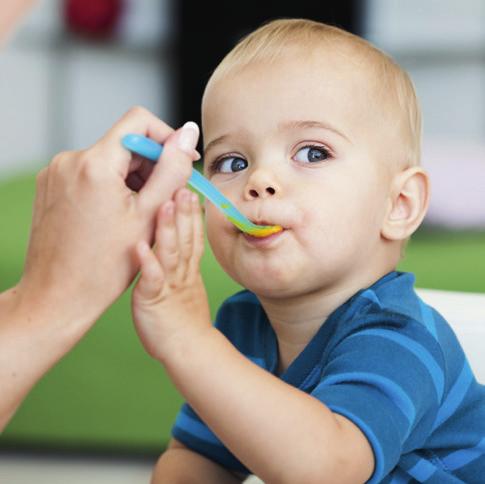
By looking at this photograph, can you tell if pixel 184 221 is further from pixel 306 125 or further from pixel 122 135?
pixel 306 125

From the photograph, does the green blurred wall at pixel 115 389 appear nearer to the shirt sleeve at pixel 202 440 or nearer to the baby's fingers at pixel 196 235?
the shirt sleeve at pixel 202 440

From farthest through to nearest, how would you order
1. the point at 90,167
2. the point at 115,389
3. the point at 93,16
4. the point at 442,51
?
the point at 93,16 → the point at 442,51 → the point at 115,389 → the point at 90,167

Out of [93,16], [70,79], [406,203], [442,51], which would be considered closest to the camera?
[406,203]

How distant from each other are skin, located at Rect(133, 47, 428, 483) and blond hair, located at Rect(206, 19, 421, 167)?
0.6 inches

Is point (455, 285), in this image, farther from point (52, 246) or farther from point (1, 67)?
point (1, 67)

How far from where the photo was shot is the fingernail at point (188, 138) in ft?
2.27

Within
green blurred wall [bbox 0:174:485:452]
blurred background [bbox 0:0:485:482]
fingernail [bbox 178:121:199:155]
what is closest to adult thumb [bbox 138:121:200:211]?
fingernail [bbox 178:121:199:155]

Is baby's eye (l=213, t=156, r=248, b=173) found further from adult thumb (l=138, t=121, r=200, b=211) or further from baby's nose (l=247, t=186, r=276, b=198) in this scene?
adult thumb (l=138, t=121, r=200, b=211)

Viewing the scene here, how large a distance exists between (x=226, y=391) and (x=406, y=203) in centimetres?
31

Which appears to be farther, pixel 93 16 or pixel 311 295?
pixel 93 16

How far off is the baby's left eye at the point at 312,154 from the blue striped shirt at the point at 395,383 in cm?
12

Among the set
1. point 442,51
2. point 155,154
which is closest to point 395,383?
point 155,154

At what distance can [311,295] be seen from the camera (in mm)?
890

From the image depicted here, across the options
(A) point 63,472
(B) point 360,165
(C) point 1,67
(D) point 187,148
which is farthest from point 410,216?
(C) point 1,67
